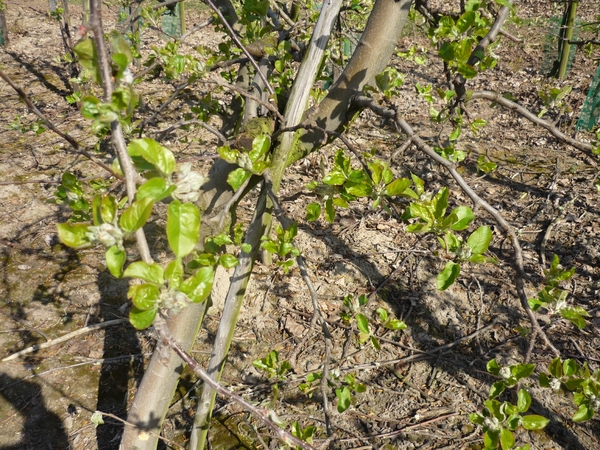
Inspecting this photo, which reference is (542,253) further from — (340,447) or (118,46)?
(118,46)

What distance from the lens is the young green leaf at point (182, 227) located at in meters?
0.64

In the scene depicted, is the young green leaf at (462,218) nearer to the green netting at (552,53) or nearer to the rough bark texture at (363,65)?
the rough bark texture at (363,65)

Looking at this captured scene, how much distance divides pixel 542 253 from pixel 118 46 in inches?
138

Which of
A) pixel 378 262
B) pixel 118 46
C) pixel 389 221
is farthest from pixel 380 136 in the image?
pixel 118 46

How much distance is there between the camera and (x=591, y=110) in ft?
16.3

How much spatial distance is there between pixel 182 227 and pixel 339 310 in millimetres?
2557

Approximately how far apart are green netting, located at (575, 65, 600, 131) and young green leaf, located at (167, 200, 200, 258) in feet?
18.5

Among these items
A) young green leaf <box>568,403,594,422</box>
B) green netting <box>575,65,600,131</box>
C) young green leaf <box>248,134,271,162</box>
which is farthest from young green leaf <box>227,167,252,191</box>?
green netting <box>575,65,600,131</box>

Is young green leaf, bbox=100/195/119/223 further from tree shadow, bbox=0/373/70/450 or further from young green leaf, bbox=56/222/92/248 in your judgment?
tree shadow, bbox=0/373/70/450

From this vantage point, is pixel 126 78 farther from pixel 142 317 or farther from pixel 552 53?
pixel 552 53

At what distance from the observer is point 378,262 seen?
11.3 ft

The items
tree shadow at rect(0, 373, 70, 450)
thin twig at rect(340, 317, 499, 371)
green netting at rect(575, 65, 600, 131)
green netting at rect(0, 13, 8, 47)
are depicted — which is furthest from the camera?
green netting at rect(0, 13, 8, 47)

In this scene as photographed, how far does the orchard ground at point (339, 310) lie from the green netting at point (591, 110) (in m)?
0.64

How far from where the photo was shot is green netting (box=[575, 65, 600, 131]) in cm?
485
